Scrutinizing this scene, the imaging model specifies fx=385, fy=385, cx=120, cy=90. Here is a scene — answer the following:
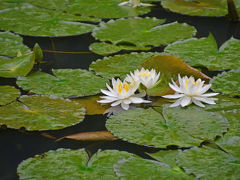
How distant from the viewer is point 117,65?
200cm

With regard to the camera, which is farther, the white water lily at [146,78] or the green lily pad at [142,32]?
the green lily pad at [142,32]

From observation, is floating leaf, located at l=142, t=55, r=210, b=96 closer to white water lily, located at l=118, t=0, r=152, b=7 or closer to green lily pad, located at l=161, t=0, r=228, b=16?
green lily pad, located at l=161, t=0, r=228, b=16

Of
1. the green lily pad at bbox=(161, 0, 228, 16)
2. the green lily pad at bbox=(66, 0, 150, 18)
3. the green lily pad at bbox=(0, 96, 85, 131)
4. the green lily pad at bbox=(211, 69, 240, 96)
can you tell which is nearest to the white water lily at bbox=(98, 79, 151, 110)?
the green lily pad at bbox=(0, 96, 85, 131)

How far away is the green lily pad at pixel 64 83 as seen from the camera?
1751 mm

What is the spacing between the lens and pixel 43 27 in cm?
255

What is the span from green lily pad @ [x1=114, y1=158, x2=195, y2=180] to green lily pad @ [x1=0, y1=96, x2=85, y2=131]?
360mm

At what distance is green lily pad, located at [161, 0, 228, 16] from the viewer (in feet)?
9.20

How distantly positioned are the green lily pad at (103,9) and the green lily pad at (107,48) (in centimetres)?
56

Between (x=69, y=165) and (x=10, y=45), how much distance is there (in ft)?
4.00

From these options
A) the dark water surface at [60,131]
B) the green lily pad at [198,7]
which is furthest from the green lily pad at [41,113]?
the green lily pad at [198,7]

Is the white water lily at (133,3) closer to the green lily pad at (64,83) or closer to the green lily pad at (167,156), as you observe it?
the green lily pad at (64,83)

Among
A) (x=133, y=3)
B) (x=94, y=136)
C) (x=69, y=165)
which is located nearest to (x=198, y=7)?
(x=133, y=3)

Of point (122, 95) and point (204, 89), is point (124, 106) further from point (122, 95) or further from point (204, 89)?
point (204, 89)

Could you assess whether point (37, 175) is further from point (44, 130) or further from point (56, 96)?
point (56, 96)
